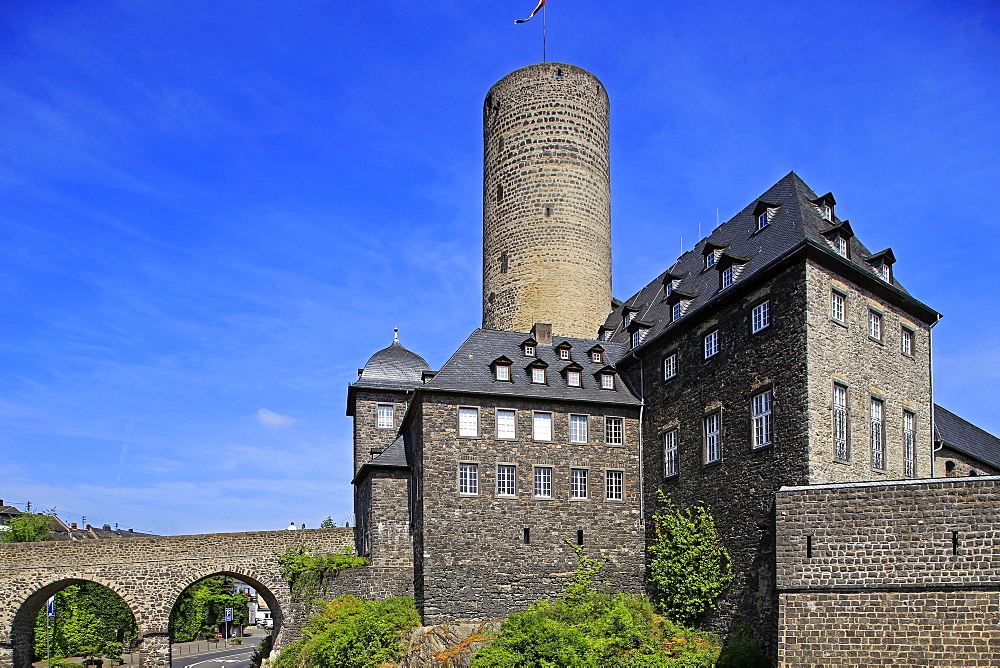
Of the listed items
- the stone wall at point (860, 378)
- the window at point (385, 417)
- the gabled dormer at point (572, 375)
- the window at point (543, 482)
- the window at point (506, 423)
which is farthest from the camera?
the window at point (385, 417)

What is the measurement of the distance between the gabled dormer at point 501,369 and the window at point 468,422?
4.98 feet

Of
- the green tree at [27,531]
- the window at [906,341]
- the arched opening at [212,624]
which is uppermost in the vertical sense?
the window at [906,341]

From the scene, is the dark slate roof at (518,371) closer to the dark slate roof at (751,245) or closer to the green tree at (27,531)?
the dark slate roof at (751,245)

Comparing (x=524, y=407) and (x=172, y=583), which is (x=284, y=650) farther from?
(x=524, y=407)

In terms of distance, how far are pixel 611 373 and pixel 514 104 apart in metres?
15.3

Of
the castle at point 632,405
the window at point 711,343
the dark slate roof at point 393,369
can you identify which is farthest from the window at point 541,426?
the dark slate roof at point 393,369

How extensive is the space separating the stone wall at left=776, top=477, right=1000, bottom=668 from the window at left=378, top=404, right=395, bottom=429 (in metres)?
23.3

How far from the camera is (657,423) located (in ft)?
106

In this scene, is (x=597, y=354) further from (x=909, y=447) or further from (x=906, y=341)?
(x=909, y=447)

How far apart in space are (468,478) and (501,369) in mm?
3925

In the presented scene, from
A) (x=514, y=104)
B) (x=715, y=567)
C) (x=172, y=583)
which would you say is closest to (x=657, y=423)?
(x=715, y=567)

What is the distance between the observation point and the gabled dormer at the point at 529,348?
34.8 metres

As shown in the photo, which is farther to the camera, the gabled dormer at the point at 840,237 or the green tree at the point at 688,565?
the green tree at the point at 688,565

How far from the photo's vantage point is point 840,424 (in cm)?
2494
